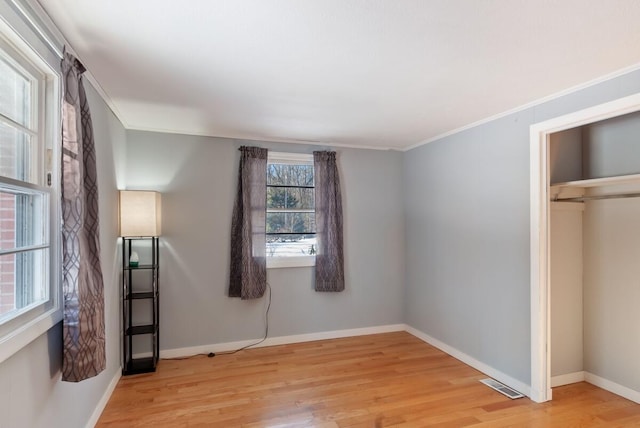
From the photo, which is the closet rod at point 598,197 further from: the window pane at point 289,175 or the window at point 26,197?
the window at point 26,197

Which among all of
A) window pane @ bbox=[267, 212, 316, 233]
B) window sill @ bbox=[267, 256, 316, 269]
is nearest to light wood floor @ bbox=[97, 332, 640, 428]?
window sill @ bbox=[267, 256, 316, 269]

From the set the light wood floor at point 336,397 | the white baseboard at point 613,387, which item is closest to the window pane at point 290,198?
the light wood floor at point 336,397

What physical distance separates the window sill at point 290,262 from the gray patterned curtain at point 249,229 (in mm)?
129

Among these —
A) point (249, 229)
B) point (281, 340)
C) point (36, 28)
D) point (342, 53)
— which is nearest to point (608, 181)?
point (342, 53)

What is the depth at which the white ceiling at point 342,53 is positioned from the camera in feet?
4.95

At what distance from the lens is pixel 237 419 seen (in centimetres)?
237

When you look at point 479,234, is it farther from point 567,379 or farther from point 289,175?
point 289,175

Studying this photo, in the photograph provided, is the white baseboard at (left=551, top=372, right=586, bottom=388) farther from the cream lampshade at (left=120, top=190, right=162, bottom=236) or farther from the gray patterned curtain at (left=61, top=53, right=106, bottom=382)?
the cream lampshade at (left=120, top=190, right=162, bottom=236)

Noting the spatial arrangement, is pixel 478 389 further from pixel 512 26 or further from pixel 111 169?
pixel 111 169

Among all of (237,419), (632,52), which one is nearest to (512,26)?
(632,52)

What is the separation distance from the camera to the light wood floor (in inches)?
92.7

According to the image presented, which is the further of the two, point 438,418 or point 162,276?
point 162,276

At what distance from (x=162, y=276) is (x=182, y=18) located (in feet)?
8.59

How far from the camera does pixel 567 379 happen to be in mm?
2877
